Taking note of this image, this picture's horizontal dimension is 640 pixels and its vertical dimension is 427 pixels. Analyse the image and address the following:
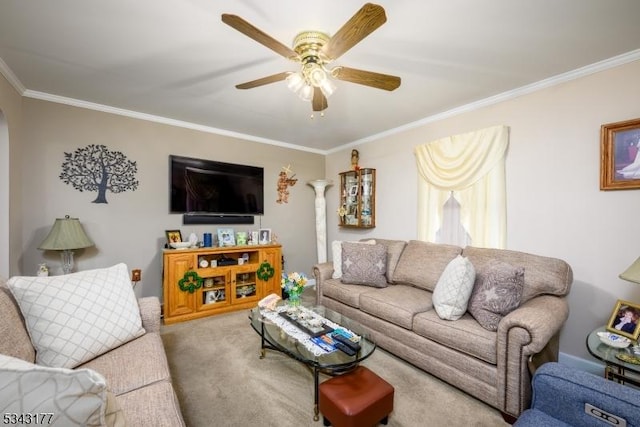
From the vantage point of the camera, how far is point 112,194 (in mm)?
3035

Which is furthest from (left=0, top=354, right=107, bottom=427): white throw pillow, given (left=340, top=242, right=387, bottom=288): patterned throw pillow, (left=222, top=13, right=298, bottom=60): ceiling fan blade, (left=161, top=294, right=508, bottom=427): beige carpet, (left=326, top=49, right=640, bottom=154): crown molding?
(left=326, top=49, right=640, bottom=154): crown molding

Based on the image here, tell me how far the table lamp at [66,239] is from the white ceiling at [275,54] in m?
1.30

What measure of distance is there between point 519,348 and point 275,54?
98.6 inches

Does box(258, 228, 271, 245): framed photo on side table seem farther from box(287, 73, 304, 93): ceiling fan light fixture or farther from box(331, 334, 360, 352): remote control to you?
box(287, 73, 304, 93): ceiling fan light fixture

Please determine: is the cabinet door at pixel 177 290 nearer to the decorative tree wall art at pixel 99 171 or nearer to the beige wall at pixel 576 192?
the decorative tree wall art at pixel 99 171

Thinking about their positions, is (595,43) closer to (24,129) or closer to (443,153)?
(443,153)

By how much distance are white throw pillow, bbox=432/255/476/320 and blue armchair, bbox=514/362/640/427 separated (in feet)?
2.58

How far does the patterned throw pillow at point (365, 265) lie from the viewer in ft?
9.47

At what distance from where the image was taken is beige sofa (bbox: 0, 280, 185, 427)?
103 cm

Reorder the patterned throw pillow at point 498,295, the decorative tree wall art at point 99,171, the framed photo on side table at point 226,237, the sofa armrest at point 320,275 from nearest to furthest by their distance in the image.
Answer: the patterned throw pillow at point 498,295 < the decorative tree wall art at point 99,171 < the sofa armrest at point 320,275 < the framed photo on side table at point 226,237

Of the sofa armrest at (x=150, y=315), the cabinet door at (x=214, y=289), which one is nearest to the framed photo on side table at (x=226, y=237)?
the cabinet door at (x=214, y=289)

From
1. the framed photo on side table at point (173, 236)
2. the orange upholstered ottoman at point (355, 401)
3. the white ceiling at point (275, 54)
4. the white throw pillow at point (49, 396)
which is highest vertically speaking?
the white ceiling at point (275, 54)

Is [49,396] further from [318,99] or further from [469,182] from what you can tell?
[469,182]

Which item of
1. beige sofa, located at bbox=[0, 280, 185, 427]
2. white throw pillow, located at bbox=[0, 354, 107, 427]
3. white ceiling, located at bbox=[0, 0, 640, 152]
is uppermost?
white ceiling, located at bbox=[0, 0, 640, 152]
